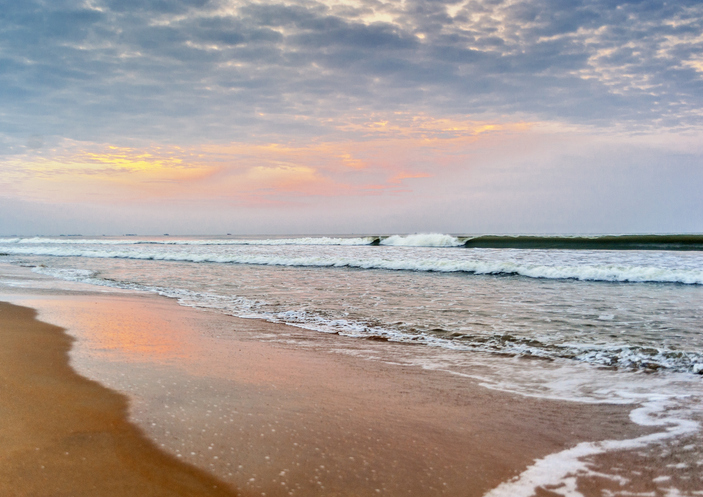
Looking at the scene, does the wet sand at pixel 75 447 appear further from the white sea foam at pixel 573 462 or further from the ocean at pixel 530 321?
the ocean at pixel 530 321

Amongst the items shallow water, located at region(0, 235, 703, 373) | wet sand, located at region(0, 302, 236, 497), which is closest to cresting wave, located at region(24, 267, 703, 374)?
shallow water, located at region(0, 235, 703, 373)

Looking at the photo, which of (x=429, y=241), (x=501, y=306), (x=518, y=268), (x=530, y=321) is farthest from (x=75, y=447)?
(x=429, y=241)

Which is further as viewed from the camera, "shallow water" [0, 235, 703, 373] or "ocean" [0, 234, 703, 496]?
"shallow water" [0, 235, 703, 373]

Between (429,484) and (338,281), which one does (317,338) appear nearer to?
(429,484)

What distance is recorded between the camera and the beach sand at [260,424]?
2072 millimetres

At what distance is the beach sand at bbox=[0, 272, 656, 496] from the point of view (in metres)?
2.07

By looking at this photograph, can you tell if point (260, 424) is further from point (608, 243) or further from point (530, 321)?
point (608, 243)

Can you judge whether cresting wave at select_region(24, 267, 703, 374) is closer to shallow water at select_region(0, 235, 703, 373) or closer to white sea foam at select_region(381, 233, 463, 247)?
shallow water at select_region(0, 235, 703, 373)

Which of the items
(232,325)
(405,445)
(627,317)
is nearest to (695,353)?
(627,317)

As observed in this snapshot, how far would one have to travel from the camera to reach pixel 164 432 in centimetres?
254

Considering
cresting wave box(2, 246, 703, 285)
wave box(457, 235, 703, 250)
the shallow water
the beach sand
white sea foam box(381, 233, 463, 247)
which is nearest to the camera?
the beach sand

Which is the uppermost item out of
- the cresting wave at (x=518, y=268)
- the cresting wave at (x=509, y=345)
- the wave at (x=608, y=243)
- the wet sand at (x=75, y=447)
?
the wave at (x=608, y=243)

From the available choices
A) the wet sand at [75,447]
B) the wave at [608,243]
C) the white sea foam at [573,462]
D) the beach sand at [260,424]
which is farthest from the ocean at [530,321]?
the wave at [608,243]

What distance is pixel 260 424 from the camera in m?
2.71
